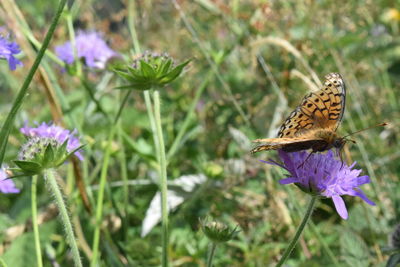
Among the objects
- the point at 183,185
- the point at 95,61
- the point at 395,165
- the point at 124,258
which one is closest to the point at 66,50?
the point at 95,61

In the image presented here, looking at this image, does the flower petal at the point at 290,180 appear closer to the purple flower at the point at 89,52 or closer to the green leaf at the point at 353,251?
the green leaf at the point at 353,251

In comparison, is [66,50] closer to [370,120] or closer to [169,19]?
[370,120]

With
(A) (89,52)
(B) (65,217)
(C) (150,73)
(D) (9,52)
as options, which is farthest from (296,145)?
(A) (89,52)

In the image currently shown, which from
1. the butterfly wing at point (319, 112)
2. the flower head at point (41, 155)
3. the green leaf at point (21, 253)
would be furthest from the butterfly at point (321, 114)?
the green leaf at point (21, 253)

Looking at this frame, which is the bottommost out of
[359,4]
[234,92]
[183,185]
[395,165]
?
[395,165]

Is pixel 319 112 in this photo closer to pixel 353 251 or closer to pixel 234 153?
pixel 353 251

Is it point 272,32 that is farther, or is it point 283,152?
point 272,32

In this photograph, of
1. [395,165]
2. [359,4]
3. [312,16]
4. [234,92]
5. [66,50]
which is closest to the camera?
[66,50]
